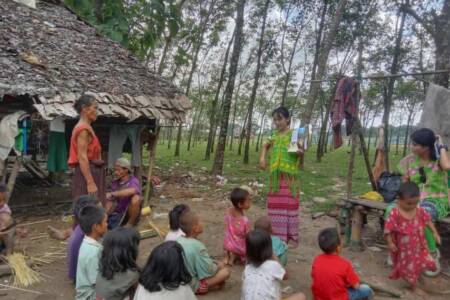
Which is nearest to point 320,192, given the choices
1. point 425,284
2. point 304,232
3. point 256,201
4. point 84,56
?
point 256,201

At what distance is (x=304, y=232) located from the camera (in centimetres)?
630

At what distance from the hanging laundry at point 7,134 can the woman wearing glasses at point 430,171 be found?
5.39 m

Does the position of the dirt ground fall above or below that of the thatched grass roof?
below

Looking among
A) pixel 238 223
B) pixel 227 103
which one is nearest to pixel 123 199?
pixel 238 223

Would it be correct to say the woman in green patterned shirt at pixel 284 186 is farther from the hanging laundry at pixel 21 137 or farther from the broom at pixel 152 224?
the hanging laundry at pixel 21 137

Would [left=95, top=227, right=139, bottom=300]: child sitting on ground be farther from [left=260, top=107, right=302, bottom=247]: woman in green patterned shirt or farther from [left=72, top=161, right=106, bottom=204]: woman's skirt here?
[left=260, top=107, right=302, bottom=247]: woman in green patterned shirt

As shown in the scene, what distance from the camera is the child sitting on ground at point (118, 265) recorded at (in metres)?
2.81

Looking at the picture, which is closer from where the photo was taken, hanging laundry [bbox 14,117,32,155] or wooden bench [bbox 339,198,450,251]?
wooden bench [bbox 339,198,450,251]

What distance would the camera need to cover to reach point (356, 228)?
5.24 meters

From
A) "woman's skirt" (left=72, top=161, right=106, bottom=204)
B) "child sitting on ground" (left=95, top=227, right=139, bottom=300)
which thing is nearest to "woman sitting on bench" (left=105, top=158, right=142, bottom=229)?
"woman's skirt" (left=72, top=161, right=106, bottom=204)

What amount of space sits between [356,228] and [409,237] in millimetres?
1270

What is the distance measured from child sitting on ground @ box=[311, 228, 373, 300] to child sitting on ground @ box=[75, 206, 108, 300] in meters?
1.84

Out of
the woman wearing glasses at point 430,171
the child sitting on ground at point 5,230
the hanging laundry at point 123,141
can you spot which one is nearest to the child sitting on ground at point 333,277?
the woman wearing glasses at point 430,171

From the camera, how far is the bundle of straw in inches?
158
